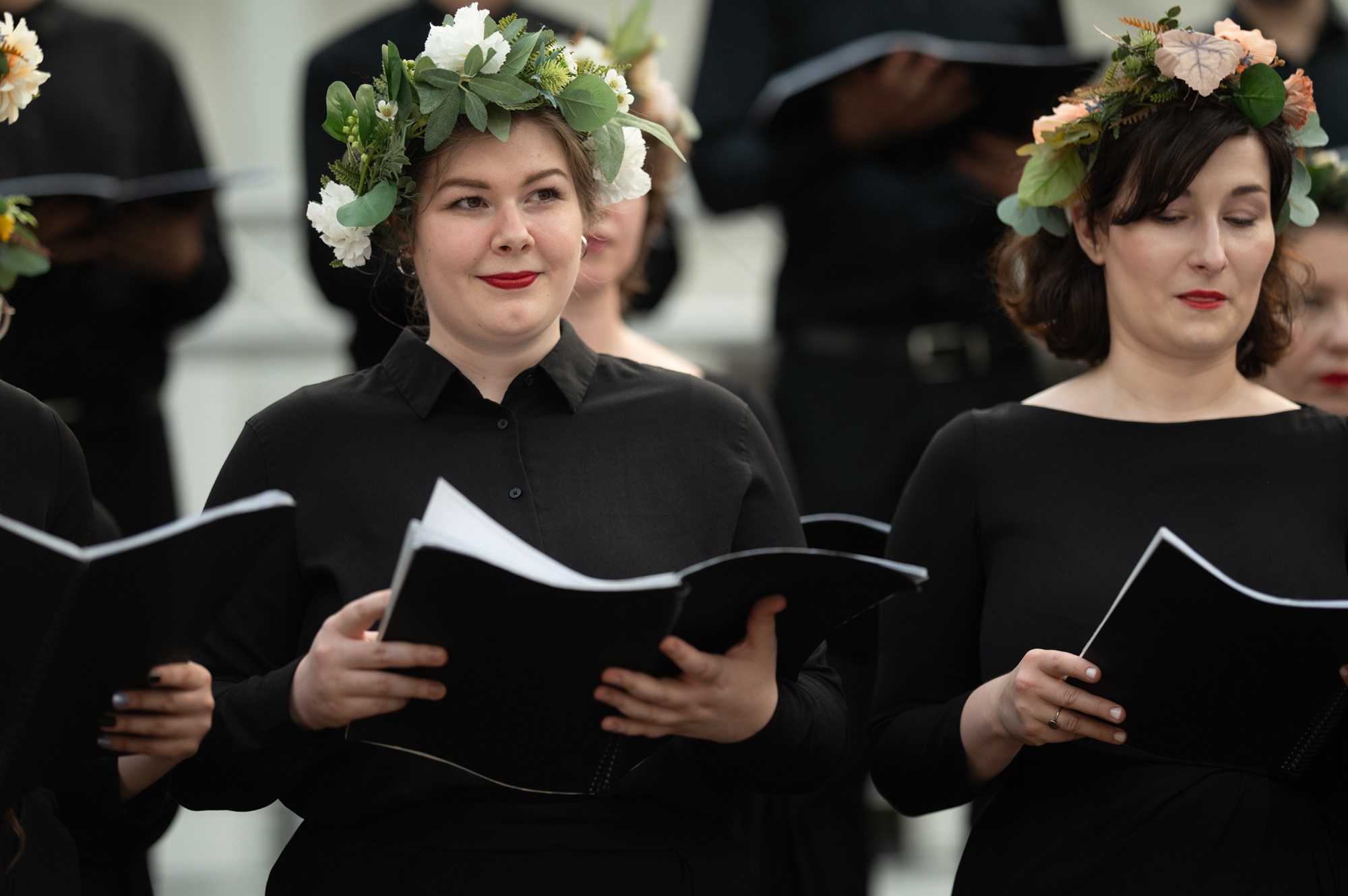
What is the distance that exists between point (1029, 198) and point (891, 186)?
1.62 metres

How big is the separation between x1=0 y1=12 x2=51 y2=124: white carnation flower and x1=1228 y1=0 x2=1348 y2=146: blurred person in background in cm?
323

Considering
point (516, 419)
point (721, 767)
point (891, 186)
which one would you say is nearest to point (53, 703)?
point (516, 419)

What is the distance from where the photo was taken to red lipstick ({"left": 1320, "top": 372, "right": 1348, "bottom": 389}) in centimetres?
323

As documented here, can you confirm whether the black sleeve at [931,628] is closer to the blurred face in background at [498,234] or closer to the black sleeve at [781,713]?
the black sleeve at [781,713]

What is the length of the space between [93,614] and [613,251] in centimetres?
189

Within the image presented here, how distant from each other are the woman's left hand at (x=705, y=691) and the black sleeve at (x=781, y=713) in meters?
0.09

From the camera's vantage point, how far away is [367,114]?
2445 millimetres

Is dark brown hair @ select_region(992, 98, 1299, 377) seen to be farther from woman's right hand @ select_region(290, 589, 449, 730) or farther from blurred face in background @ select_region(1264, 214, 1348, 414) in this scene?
woman's right hand @ select_region(290, 589, 449, 730)

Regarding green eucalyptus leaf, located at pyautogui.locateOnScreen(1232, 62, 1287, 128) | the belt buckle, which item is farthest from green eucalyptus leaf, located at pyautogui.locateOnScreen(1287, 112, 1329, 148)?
the belt buckle

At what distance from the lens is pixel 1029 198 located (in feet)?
8.90

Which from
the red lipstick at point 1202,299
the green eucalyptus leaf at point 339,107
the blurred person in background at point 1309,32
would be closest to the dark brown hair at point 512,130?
the green eucalyptus leaf at point 339,107

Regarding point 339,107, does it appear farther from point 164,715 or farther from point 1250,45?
point 1250,45

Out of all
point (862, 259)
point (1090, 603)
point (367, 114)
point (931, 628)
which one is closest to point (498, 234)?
A: point (367, 114)

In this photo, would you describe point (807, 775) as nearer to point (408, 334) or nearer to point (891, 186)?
point (408, 334)
